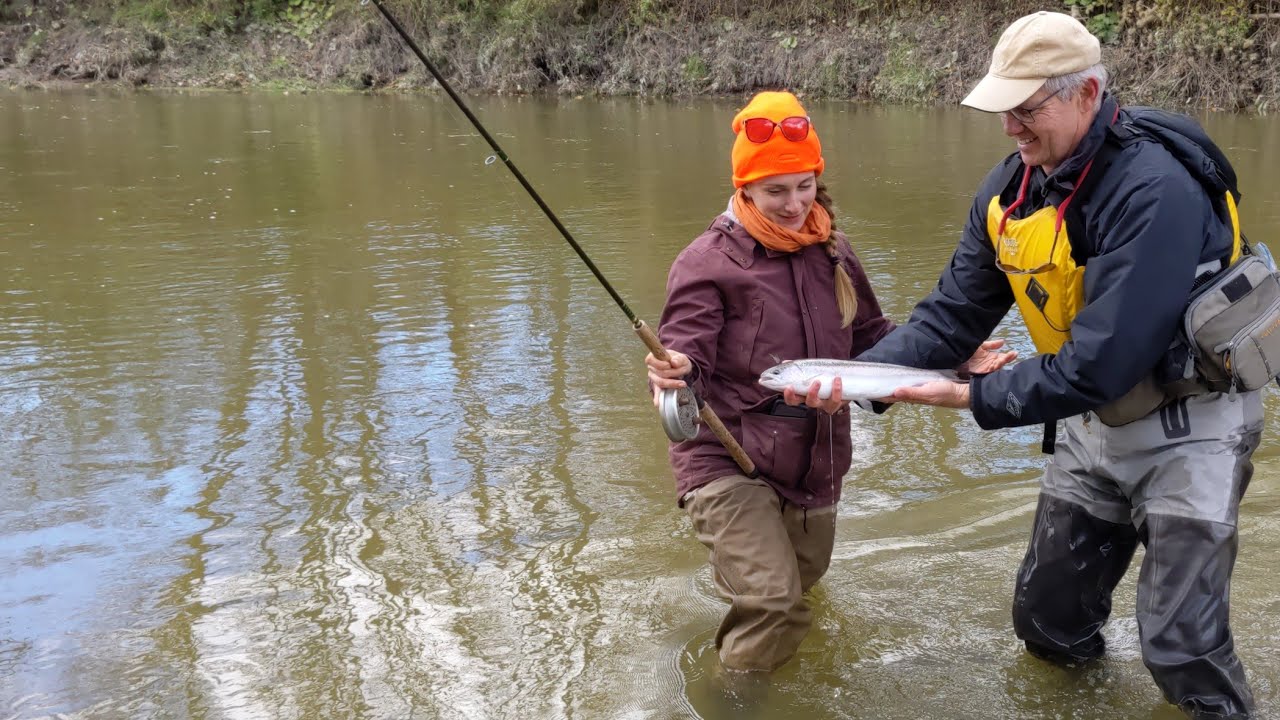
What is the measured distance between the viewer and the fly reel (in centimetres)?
357

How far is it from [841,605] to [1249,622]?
143cm

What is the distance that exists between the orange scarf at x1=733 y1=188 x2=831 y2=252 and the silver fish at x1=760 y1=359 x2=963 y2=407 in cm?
41

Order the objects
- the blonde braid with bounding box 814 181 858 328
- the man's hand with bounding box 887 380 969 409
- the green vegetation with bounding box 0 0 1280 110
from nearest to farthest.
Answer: the man's hand with bounding box 887 380 969 409 < the blonde braid with bounding box 814 181 858 328 < the green vegetation with bounding box 0 0 1280 110

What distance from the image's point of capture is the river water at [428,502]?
13.8ft

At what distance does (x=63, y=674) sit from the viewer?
171 inches

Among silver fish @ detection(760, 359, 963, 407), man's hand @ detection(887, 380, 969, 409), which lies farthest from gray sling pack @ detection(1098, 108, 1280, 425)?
silver fish @ detection(760, 359, 963, 407)

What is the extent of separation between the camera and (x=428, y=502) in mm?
5742

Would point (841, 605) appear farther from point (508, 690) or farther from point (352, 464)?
point (352, 464)

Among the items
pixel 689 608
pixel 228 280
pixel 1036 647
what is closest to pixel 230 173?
pixel 228 280

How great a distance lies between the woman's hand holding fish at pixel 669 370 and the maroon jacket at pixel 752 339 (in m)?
0.11

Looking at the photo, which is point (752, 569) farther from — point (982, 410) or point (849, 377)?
point (982, 410)

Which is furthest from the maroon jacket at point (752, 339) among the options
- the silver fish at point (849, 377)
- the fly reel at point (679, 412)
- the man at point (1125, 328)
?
the man at point (1125, 328)

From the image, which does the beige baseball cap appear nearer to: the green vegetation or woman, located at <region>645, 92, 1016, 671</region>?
woman, located at <region>645, 92, 1016, 671</region>

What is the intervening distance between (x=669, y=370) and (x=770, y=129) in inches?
31.5
